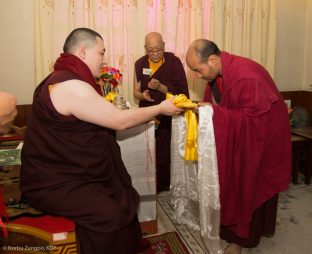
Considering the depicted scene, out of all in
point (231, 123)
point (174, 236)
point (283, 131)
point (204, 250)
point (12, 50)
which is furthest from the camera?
point (12, 50)

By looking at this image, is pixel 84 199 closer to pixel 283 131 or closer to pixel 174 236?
pixel 174 236

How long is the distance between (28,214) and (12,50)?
200 centimetres

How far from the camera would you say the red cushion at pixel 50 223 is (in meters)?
1.45

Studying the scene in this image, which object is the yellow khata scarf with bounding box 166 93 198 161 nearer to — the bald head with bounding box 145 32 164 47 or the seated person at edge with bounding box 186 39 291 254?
the seated person at edge with bounding box 186 39 291 254

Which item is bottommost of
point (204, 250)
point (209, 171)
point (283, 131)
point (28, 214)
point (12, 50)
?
point (204, 250)

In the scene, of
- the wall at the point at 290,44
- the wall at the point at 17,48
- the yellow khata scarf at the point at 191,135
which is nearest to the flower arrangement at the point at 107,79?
the yellow khata scarf at the point at 191,135

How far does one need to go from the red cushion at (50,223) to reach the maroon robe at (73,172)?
33mm

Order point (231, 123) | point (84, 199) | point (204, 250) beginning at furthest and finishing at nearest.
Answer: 1. point (204, 250)
2. point (231, 123)
3. point (84, 199)

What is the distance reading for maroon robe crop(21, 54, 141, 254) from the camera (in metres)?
1.48

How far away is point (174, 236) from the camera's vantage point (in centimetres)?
230

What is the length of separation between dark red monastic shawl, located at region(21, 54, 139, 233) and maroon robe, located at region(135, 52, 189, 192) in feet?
4.38

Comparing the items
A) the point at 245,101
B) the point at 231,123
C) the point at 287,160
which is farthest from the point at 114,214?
the point at 287,160

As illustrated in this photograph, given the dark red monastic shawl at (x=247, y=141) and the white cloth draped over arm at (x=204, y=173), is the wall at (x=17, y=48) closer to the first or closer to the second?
the white cloth draped over arm at (x=204, y=173)

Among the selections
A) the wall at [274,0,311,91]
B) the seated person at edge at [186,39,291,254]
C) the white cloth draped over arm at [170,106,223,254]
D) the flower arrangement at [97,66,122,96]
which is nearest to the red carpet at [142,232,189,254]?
the white cloth draped over arm at [170,106,223,254]
